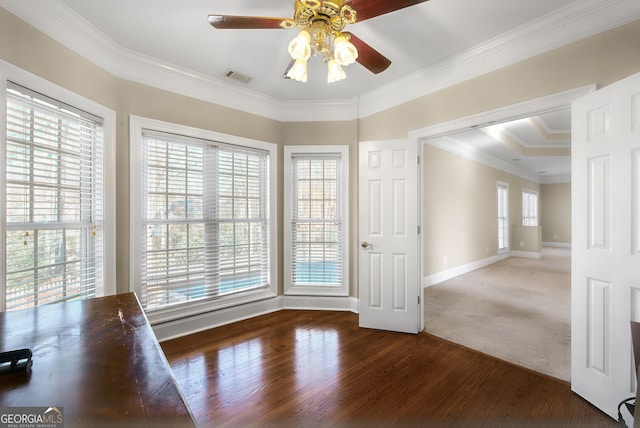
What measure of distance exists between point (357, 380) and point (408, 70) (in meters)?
2.87

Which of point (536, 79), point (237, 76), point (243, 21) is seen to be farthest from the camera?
point (237, 76)

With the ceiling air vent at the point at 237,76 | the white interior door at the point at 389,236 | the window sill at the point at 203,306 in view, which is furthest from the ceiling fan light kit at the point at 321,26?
the window sill at the point at 203,306

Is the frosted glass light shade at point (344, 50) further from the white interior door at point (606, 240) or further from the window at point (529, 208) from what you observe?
the window at point (529, 208)

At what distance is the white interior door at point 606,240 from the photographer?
1.56 meters

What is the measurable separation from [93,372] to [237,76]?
2.81 metres

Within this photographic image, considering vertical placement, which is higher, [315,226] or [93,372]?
[315,226]

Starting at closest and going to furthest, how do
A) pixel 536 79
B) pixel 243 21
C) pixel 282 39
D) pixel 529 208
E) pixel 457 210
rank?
pixel 243 21 < pixel 536 79 < pixel 282 39 < pixel 457 210 < pixel 529 208

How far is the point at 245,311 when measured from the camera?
3191 millimetres

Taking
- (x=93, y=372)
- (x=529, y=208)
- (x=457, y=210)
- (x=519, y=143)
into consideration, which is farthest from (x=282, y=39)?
(x=529, y=208)

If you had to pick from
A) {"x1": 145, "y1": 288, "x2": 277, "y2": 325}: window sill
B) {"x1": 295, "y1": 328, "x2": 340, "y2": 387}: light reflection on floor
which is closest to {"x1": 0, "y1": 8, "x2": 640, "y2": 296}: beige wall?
{"x1": 145, "y1": 288, "x2": 277, "y2": 325}: window sill

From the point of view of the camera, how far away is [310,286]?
11.5 feet

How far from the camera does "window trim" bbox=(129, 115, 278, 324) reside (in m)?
2.47

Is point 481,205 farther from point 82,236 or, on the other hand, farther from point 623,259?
point 82,236

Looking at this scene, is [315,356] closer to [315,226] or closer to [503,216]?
[315,226]
